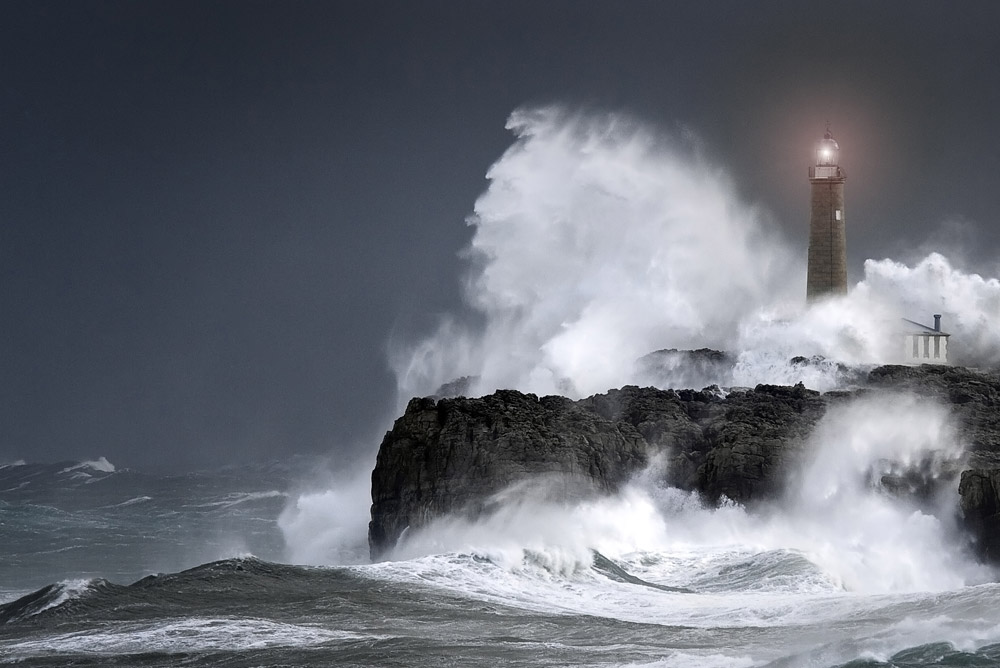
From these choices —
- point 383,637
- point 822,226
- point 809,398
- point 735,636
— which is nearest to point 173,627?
point 383,637

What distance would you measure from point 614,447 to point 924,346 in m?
18.0

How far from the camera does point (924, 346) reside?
45219 millimetres

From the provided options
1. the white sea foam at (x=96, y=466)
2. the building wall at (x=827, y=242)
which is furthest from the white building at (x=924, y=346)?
the white sea foam at (x=96, y=466)

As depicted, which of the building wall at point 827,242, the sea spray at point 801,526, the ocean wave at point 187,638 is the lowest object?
the ocean wave at point 187,638

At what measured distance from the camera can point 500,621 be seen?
774 inches

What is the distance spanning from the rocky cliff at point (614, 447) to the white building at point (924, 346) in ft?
31.4

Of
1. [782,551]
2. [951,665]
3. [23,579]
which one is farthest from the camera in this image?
[23,579]

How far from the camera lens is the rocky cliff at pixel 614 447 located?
28.0 metres

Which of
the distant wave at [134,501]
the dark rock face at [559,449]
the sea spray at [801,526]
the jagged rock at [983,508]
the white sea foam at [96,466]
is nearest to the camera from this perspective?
the sea spray at [801,526]

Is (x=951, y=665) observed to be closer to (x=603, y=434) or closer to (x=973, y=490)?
(x=973, y=490)

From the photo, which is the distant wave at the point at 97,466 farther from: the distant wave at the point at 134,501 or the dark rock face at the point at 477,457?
the dark rock face at the point at 477,457

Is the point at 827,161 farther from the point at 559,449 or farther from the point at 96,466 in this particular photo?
the point at 96,466

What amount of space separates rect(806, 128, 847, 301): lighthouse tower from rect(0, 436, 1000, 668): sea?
15890 mm

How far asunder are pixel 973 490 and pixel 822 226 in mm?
20303
